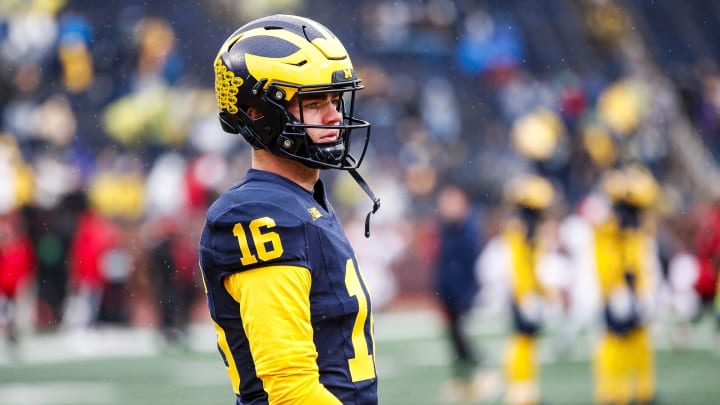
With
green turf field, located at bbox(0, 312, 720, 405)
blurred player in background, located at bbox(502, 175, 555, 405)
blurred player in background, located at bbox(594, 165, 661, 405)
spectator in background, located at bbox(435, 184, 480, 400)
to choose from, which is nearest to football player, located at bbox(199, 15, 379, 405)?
blurred player in background, located at bbox(502, 175, 555, 405)

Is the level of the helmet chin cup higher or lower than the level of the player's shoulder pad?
higher

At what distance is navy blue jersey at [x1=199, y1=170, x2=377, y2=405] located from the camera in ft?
8.63

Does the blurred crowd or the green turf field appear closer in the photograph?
the green turf field

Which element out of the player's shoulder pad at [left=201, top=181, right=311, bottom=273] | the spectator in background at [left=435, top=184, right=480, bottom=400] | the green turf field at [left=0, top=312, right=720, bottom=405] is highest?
the player's shoulder pad at [left=201, top=181, right=311, bottom=273]

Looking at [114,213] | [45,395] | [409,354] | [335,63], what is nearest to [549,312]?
[409,354]

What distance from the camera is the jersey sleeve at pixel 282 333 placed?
2.61 meters

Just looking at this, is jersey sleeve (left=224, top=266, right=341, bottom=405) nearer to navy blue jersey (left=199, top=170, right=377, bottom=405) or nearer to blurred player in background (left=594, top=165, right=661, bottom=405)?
navy blue jersey (left=199, top=170, right=377, bottom=405)

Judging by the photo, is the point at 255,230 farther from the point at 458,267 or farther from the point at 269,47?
the point at 458,267

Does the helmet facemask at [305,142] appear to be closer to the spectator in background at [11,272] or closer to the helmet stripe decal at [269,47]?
the helmet stripe decal at [269,47]

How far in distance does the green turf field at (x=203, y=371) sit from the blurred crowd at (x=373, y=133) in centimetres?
62

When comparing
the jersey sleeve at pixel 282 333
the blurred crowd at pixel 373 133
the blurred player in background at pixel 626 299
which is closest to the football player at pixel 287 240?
the jersey sleeve at pixel 282 333

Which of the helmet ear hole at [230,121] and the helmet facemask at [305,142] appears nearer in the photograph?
the helmet facemask at [305,142]

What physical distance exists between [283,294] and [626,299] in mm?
6660

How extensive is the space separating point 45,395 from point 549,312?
654cm
